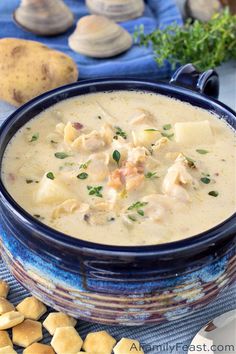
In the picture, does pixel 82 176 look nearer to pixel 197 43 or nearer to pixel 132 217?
pixel 132 217

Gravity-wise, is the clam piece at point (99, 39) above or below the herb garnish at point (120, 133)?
below

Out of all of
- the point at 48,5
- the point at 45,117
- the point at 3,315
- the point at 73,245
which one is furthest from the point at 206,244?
the point at 48,5

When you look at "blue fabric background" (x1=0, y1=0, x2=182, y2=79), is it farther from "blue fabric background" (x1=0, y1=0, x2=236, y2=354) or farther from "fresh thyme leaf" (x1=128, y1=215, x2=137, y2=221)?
"fresh thyme leaf" (x1=128, y1=215, x2=137, y2=221)

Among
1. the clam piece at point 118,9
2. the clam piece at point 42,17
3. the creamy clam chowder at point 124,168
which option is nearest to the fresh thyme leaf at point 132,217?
the creamy clam chowder at point 124,168

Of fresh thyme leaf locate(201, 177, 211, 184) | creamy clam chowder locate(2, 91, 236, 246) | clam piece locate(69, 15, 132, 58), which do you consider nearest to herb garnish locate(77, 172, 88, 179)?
creamy clam chowder locate(2, 91, 236, 246)

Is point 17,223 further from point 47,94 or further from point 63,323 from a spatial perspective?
point 47,94

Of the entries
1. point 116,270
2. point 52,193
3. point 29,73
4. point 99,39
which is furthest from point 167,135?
point 99,39

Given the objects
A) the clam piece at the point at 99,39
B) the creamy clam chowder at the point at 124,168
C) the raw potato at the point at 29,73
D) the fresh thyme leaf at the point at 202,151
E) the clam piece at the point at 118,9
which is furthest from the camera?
the clam piece at the point at 118,9

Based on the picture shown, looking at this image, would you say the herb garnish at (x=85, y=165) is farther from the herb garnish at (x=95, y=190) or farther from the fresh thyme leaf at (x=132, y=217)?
the fresh thyme leaf at (x=132, y=217)
